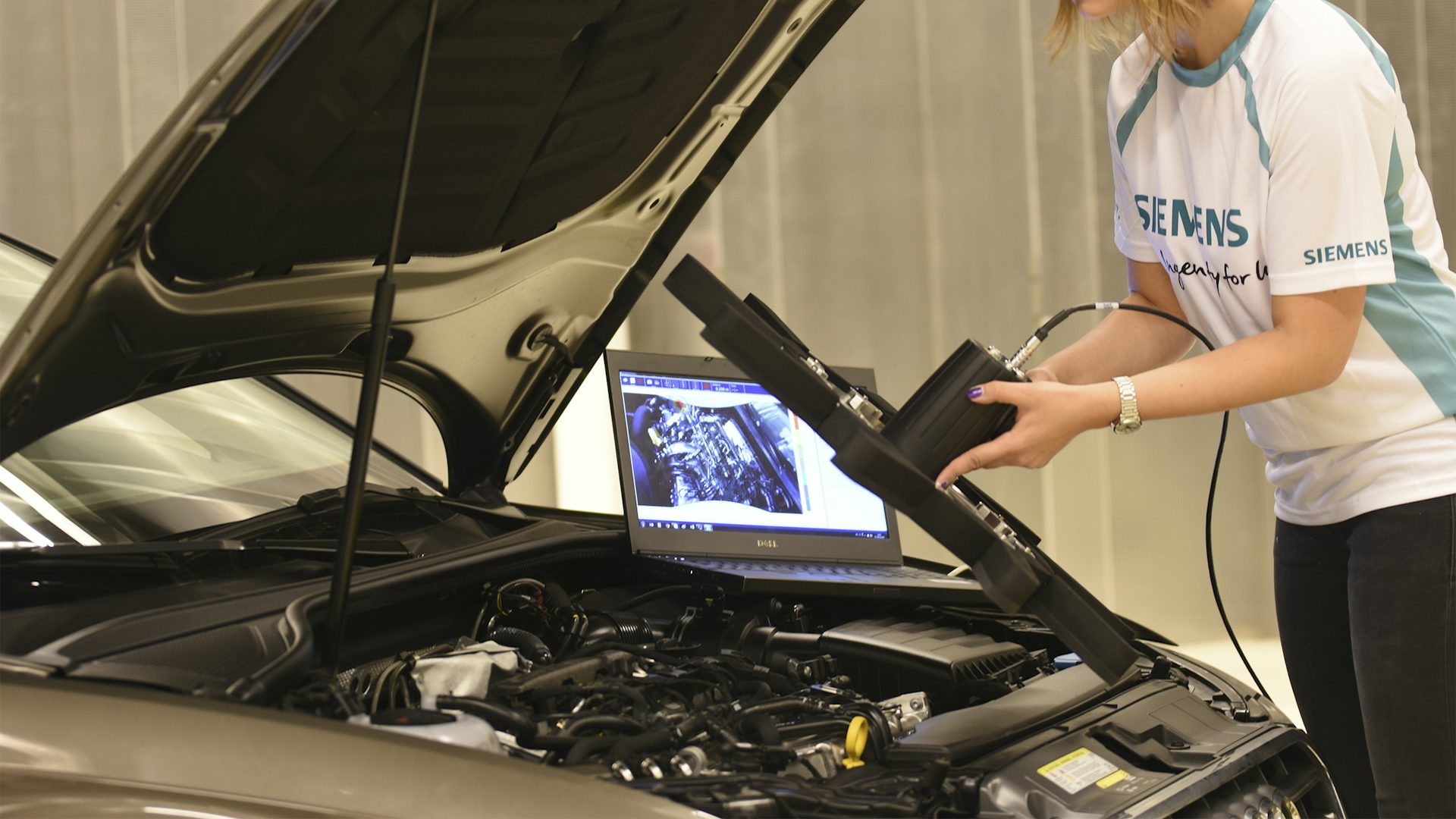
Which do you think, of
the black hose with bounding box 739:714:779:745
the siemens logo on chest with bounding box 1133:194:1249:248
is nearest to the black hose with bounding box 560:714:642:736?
the black hose with bounding box 739:714:779:745

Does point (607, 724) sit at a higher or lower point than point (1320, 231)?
lower

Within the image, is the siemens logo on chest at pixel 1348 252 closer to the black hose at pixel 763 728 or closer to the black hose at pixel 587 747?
the black hose at pixel 763 728

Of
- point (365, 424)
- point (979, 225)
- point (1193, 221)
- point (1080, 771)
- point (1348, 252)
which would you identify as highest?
point (979, 225)

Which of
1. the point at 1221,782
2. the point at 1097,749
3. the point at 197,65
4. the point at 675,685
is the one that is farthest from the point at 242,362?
the point at 197,65

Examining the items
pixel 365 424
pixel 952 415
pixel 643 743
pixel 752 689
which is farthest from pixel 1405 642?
pixel 365 424

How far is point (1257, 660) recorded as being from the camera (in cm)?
394

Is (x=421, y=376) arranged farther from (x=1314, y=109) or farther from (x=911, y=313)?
(x=911, y=313)

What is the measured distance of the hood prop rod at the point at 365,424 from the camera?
1105 millimetres

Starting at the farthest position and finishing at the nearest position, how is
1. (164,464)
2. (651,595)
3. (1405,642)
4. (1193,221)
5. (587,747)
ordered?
(651,595) → (164,464) → (1193,221) → (1405,642) → (587,747)

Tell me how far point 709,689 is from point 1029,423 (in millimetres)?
449

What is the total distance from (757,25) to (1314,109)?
23.8 inches

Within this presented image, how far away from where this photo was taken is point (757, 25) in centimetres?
147

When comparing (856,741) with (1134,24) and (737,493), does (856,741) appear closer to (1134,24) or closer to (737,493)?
(737,493)

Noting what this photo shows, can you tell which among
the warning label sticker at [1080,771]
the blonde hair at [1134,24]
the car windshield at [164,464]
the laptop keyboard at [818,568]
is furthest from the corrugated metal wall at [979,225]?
the warning label sticker at [1080,771]
